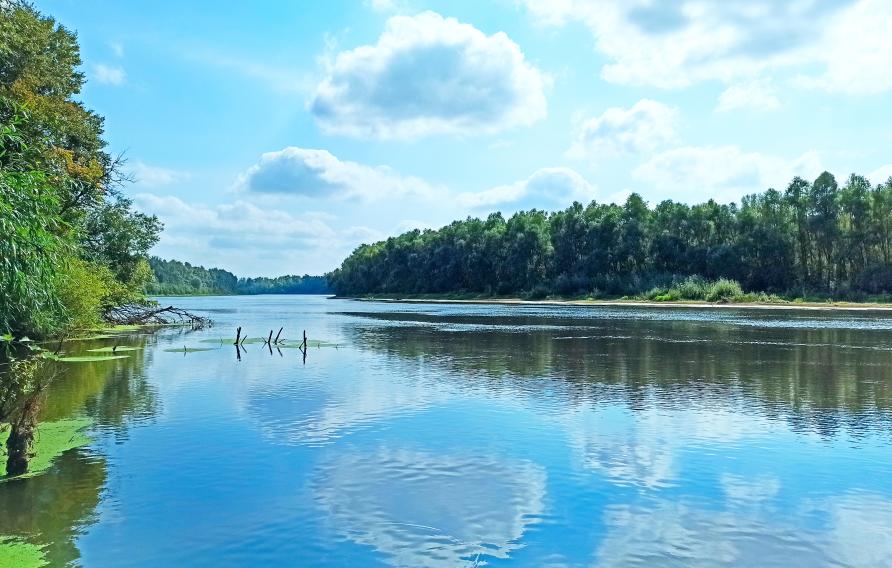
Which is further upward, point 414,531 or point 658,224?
point 658,224

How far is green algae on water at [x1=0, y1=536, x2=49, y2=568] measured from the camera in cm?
1121

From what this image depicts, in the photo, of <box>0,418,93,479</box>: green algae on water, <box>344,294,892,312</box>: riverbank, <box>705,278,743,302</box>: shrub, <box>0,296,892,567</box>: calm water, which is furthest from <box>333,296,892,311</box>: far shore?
<box>0,418,93,479</box>: green algae on water

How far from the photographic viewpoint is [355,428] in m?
22.1

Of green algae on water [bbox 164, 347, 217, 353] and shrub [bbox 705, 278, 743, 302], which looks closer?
green algae on water [bbox 164, 347, 217, 353]

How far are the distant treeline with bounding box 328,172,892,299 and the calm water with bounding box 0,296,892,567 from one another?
290 feet

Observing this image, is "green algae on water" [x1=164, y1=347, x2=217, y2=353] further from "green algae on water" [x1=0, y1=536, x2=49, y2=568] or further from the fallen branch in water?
"green algae on water" [x1=0, y1=536, x2=49, y2=568]

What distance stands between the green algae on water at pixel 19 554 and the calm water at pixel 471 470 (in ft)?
1.03

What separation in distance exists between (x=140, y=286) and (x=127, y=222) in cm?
859

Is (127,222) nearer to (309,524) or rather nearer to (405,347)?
(405,347)

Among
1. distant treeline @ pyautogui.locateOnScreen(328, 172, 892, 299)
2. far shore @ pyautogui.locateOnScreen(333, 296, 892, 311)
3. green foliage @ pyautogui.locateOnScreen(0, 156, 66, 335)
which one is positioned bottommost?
far shore @ pyautogui.locateOnScreen(333, 296, 892, 311)

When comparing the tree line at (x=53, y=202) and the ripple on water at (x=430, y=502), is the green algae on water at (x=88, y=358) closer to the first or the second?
the tree line at (x=53, y=202)

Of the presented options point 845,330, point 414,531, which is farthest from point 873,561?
point 845,330

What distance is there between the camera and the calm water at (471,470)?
1236 cm

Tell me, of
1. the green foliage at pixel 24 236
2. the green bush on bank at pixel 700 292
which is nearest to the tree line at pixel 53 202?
the green foliage at pixel 24 236
